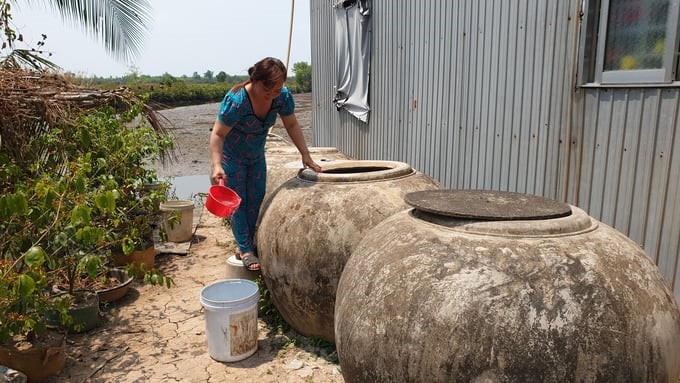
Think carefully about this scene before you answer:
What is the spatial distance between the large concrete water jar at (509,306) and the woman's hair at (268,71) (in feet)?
5.78

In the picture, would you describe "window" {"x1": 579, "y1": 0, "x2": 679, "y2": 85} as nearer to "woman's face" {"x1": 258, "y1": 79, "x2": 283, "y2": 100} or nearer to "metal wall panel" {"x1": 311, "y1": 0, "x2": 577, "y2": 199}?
"metal wall panel" {"x1": 311, "y1": 0, "x2": 577, "y2": 199}

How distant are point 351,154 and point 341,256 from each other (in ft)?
16.3

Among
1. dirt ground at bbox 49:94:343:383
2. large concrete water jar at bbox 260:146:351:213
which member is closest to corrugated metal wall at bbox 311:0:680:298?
large concrete water jar at bbox 260:146:351:213

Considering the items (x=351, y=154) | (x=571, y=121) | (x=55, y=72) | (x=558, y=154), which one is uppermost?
(x=55, y=72)

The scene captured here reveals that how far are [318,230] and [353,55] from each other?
15.4ft

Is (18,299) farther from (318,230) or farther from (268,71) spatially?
(268,71)

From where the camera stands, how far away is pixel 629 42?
313 centimetres

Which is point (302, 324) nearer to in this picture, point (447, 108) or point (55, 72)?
point (447, 108)

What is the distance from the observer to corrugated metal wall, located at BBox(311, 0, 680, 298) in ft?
9.82

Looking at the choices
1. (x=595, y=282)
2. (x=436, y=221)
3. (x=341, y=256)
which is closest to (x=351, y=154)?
(x=341, y=256)

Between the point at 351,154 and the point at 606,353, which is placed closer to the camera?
the point at 606,353

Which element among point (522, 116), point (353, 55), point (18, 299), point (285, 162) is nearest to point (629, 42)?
point (522, 116)

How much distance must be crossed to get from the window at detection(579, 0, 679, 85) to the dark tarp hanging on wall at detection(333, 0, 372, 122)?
144 inches

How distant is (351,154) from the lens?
781cm
